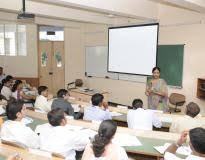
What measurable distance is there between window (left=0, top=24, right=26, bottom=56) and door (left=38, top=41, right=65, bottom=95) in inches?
28.1

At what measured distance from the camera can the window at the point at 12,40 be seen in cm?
1036

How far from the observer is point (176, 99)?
7.25m

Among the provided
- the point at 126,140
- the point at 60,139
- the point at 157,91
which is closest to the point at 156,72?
the point at 157,91

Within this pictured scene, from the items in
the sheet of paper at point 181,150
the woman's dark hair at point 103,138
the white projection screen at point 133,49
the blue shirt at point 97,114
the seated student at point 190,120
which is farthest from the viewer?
the white projection screen at point 133,49

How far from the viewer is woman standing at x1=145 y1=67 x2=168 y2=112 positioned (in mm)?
5801

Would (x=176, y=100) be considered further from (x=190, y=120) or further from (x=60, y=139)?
(x=60, y=139)

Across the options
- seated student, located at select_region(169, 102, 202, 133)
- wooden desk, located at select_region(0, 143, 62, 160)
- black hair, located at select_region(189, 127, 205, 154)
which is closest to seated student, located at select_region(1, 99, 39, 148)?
wooden desk, located at select_region(0, 143, 62, 160)

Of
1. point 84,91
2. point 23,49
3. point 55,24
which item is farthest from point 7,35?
point 84,91

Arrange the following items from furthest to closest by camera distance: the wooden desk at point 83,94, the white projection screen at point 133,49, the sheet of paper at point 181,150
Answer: the wooden desk at point 83,94 → the white projection screen at point 133,49 → the sheet of paper at point 181,150

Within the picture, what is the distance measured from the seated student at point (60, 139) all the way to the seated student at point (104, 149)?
0.45 meters

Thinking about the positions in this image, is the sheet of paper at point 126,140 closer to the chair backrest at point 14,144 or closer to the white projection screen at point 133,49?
the chair backrest at point 14,144

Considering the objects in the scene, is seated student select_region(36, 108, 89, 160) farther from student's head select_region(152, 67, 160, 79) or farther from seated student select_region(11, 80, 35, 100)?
seated student select_region(11, 80, 35, 100)

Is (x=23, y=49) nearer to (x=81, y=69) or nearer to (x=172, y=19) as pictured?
(x=81, y=69)

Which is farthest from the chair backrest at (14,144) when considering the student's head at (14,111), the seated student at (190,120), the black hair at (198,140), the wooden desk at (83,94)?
the wooden desk at (83,94)
